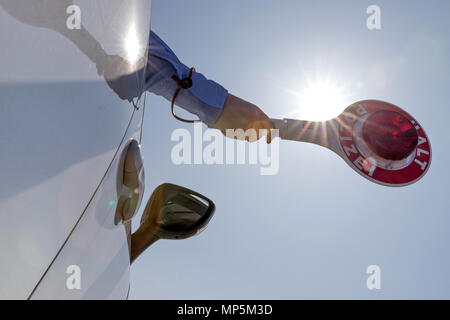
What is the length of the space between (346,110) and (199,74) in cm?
78

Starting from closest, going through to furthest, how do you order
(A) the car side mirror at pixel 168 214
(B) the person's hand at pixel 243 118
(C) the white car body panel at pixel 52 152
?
(C) the white car body panel at pixel 52 152
(A) the car side mirror at pixel 168 214
(B) the person's hand at pixel 243 118

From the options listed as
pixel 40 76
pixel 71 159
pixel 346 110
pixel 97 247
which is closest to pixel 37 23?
pixel 40 76

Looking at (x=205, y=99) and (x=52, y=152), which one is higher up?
(x=205, y=99)

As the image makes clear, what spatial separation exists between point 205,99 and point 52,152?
100 centimetres

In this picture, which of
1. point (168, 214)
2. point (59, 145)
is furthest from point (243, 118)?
point (59, 145)

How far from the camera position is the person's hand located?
1348 millimetres

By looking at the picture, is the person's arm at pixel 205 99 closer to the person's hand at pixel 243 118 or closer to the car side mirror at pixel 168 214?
the person's hand at pixel 243 118

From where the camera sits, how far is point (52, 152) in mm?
330

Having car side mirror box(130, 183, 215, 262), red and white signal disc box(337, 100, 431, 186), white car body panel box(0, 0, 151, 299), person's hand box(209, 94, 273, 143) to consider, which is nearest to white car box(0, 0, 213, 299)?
white car body panel box(0, 0, 151, 299)

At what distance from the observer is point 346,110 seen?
1543 millimetres

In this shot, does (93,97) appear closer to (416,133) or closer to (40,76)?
(40,76)

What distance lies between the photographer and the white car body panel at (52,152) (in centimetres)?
26

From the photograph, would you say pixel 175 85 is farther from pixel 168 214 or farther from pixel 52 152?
pixel 52 152

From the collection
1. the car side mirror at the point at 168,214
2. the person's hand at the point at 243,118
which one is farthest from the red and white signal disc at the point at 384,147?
the car side mirror at the point at 168,214
